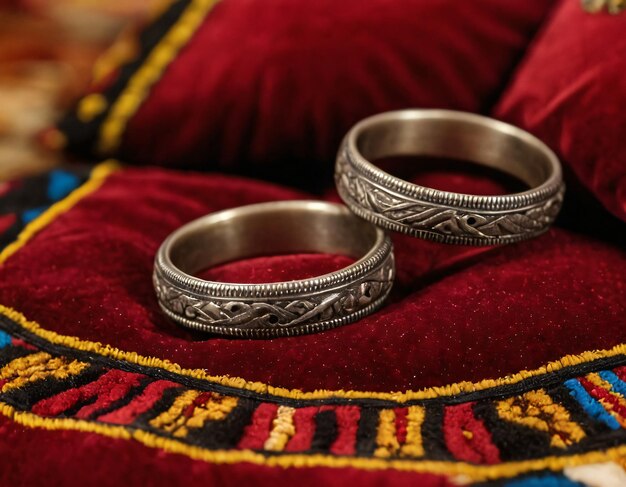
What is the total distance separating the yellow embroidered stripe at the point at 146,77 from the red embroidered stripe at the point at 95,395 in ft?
1.73

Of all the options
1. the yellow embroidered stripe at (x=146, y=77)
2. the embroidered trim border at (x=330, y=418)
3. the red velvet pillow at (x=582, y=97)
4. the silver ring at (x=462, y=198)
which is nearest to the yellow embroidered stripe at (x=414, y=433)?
the embroidered trim border at (x=330, y=418)

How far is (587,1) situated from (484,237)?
0.35 metres

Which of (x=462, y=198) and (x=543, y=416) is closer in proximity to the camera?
(x=543, y=416)

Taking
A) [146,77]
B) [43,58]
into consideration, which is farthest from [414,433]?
[43,58]

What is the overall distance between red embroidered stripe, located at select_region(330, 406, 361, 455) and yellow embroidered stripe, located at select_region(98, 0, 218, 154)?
0.65 metres

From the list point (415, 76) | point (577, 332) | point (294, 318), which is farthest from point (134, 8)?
point (577, 332)

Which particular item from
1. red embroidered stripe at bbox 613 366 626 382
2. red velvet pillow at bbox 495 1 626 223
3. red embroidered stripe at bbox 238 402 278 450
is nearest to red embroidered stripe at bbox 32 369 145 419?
red embroidered stripe at bbox 238 402 278 450

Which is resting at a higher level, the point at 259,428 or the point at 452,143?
the point at 452,143

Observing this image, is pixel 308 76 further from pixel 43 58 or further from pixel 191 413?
pixel 43 58

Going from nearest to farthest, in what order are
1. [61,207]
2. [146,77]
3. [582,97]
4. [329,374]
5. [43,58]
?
[329,374] → [582,97] → [61,207] → [146,77] → [43,58]

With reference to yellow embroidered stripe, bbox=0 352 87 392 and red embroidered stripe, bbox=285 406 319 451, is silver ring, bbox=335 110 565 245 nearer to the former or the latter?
red embroidered stripe, bbox=285 406 319 451

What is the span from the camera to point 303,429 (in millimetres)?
625

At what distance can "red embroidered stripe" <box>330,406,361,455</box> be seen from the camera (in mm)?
597

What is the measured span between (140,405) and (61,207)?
43 cm
